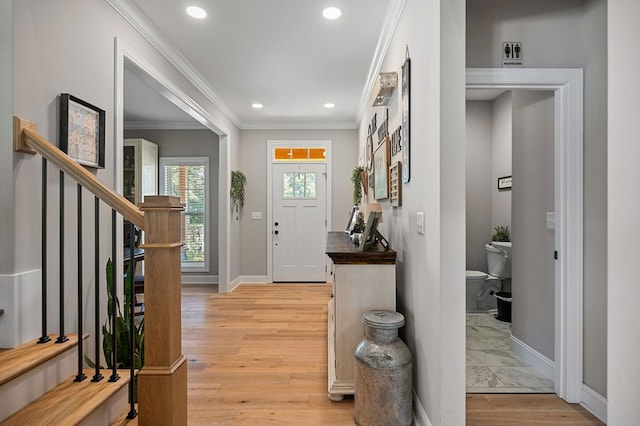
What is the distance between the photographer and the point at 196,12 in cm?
255

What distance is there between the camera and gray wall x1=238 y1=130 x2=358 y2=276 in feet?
18.6

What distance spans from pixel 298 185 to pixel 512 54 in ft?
13.1

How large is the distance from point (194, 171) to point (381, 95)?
4087 millimetres

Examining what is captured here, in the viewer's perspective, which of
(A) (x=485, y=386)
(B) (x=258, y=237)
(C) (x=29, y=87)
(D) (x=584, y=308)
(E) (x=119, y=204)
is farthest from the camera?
(B) (x=258, y=237)

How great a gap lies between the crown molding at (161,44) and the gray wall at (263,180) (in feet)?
4.34

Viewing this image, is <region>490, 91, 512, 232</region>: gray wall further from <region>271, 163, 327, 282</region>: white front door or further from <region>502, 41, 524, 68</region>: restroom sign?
<region>271, 163, 327, 282</region>: white front door

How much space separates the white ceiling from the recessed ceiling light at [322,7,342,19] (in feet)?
0.15

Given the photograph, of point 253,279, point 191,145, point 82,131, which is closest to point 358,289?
point 82,131

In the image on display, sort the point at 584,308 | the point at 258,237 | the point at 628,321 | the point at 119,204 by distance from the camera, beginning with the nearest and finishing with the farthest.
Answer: the point at 628,321
the point at 119,204
the point at 584,308
the point at 258,237

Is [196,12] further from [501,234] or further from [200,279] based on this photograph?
[200,279]

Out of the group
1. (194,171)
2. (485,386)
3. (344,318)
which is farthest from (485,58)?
(194,171)

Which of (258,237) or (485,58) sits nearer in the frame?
(485,58)

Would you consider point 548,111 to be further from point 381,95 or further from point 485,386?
point 485,386

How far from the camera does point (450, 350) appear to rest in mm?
1506
